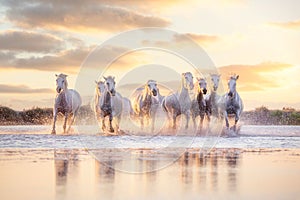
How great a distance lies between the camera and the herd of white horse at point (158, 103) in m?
23.0

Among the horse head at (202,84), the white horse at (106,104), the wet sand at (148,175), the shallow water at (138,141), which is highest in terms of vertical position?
the horse head at (202,84)

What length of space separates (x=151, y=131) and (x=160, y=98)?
379 centimetres

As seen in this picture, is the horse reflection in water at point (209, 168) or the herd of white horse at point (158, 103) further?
the herd of white horse at point (158, 103)

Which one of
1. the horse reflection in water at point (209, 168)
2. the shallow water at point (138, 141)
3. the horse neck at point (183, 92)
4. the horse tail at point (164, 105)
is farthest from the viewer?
the horse tail at point (164, 105)

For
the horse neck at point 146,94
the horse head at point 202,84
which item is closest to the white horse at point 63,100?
the horse neck at point 146,94

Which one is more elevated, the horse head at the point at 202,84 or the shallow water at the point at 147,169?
the horse head at the point at 202,84

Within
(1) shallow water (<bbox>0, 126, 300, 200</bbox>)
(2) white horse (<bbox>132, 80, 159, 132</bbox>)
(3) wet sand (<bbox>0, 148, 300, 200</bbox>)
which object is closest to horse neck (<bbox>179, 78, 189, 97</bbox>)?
(2) white horse (<bbox>132, 80, 159, 132</bbox>)

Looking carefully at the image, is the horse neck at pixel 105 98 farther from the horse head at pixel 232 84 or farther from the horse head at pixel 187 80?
the horse head at pixel 232 84

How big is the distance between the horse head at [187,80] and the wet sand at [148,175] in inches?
261

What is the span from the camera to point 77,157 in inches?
615

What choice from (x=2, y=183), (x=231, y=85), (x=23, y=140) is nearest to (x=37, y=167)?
(x=2, y=183)

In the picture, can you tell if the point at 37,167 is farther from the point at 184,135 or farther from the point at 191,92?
the point at 191,92

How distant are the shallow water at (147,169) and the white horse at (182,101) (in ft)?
8.84

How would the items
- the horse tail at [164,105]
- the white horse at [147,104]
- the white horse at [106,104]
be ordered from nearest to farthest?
the white horse at [106,104] → the white horse at [147,104] → the horse tail at [164,105]
